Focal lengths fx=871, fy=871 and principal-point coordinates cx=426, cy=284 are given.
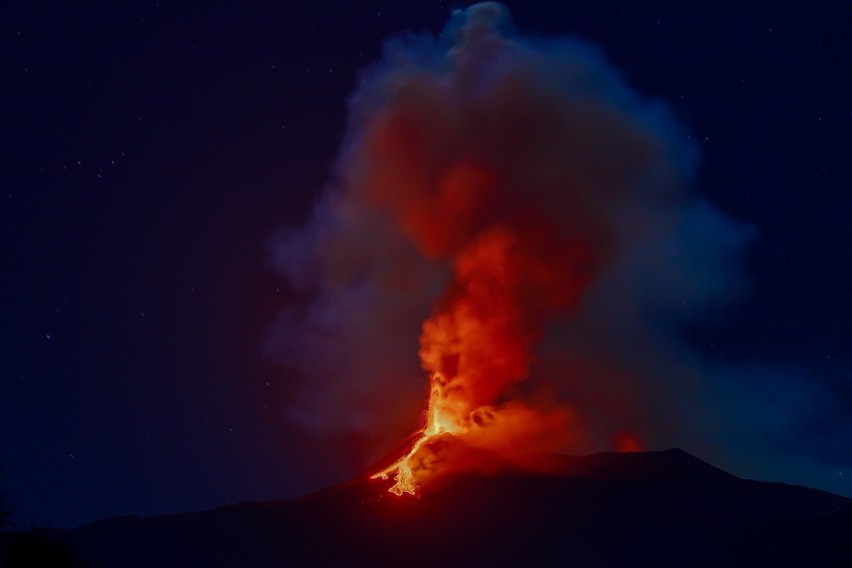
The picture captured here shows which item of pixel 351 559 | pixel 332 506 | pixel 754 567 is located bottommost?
pixel 754 567

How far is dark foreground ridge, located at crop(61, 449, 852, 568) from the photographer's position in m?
79.1

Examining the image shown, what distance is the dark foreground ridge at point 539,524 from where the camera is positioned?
259 ft

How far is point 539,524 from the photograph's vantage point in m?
84.1

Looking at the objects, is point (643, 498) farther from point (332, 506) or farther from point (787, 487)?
point (332, 506)

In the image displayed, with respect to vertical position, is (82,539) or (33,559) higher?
(82,539)

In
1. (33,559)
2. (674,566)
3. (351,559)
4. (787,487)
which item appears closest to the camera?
(33,559)

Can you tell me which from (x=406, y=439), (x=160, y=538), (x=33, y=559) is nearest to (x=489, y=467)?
(x=406, y=439)

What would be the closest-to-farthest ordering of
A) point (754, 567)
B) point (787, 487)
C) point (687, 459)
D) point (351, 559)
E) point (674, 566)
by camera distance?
point (754, 567) < point (674, 566) < point (351, 559) < point (787, 487) < point (687, 459)

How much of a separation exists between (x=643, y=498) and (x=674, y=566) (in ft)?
40.1

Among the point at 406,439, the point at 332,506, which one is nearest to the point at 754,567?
the point at 406,439

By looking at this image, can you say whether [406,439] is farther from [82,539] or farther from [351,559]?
[82,539]

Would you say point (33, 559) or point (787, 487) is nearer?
point (33, 559)

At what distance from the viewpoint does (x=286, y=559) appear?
85.4m

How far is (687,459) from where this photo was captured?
102062 millimetres
